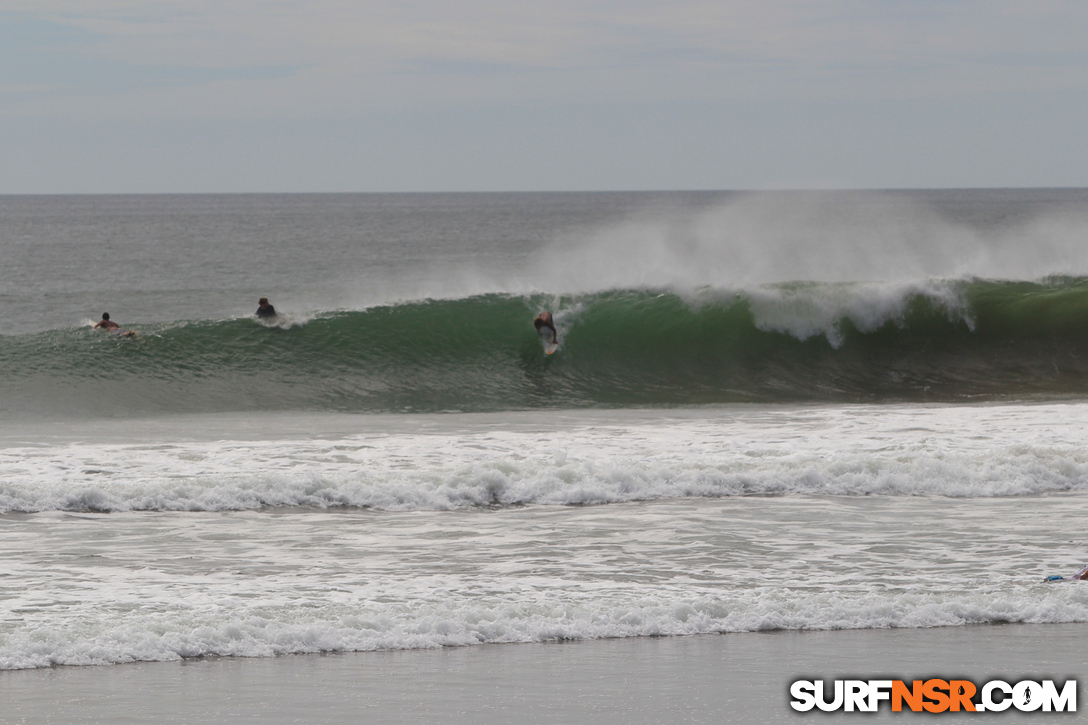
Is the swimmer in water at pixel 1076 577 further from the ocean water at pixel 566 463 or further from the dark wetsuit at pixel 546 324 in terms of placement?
the dark wetsuit at pixel 546 324

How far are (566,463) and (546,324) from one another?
9429mm

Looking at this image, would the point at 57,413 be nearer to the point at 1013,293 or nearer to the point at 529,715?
the point at 529,715

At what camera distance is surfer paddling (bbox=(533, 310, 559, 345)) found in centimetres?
2009

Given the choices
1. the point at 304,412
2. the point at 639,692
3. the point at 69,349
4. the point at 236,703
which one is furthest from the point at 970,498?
the point at 69,349

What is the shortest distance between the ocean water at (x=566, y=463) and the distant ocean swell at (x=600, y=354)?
68mm

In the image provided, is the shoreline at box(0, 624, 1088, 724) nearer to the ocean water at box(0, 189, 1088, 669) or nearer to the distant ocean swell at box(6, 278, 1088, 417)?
the ocean water at box(0, 189, 1088, 669)

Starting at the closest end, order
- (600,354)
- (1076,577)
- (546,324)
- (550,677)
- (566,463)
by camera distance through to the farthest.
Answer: (550,677) → (1076,577) → (566,463) → (600,354) → (546,324)

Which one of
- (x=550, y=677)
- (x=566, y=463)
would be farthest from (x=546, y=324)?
(x=550, y=677)

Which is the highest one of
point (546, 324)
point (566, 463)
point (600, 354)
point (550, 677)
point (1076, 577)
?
point (546, 324)

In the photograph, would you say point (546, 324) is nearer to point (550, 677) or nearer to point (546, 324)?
point (546, 324)

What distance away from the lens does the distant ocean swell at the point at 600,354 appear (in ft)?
56.0

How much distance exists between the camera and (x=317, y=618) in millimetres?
6570

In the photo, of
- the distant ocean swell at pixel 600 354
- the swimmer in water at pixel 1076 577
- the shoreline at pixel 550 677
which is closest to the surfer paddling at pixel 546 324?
the distant ocean swell at pixel 600 354

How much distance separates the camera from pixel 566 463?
11008mm
